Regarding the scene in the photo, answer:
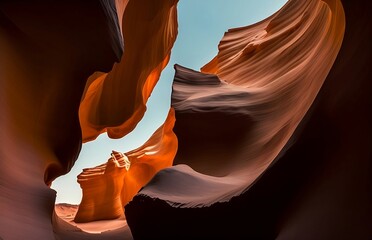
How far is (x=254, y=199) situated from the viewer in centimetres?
243

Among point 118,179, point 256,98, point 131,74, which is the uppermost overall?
point 256,98

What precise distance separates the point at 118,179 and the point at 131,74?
1984mm

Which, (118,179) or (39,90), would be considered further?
(118,179)

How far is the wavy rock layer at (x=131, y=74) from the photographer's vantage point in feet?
17.2

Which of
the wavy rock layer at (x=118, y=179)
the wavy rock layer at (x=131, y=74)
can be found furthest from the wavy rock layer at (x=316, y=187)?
the wavy rock layer at (x=118, y=179)

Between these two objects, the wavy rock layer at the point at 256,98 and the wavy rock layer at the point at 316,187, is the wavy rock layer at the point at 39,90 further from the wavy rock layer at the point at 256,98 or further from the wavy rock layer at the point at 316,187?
the wavy rock layer at the point at 256,98

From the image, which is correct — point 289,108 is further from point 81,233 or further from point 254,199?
point 81,233

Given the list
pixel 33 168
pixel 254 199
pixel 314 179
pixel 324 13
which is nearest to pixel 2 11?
pixel 33 168

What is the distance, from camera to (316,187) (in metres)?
2.29

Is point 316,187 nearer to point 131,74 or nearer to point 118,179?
point 131,74

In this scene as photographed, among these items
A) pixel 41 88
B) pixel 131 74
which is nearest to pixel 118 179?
pixel 131 74

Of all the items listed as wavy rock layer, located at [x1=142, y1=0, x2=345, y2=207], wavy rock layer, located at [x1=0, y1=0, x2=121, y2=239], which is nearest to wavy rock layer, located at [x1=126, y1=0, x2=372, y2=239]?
wavy rock layer, located at [x1=142, y1=0, x2=345, y2=207]

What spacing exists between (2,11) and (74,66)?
619mm

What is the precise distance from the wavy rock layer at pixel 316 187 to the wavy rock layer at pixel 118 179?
3.90 meters
